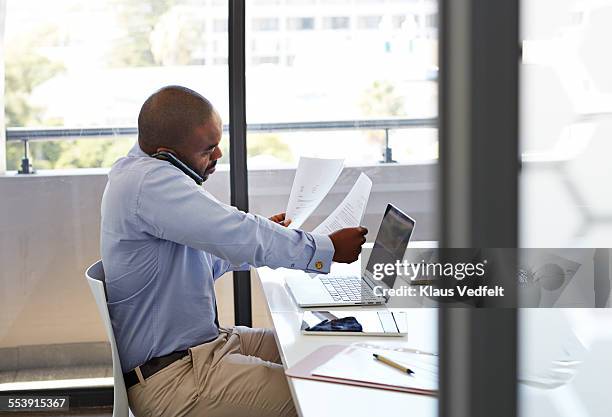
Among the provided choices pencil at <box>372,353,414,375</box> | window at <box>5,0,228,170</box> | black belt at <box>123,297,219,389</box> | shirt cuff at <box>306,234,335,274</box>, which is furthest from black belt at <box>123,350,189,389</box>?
window at <box>5,0,228,170</box>

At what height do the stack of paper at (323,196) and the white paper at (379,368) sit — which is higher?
the stack of paper at (323,196)

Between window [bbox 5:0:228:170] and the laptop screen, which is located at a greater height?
window [bbox 5:0:228:170]

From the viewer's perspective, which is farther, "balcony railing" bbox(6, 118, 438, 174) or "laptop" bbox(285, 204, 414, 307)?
"balcony railing" bbox(6, 118, 438, 174)

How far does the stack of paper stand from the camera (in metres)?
2.39

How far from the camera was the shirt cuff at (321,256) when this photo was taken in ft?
7.30

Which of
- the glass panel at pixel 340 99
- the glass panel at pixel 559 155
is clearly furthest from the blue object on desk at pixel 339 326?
the glass panel at pixel 340 99

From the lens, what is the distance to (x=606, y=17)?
2.16 ft

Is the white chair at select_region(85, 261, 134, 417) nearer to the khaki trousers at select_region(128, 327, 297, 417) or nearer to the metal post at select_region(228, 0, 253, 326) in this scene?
the khaki trousers at select_region(128, 327, 297, 417)

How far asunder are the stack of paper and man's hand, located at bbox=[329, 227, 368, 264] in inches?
4.7

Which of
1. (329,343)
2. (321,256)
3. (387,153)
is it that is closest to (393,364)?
(329,343)

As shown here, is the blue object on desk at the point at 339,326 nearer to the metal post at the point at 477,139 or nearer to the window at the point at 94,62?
the metal post at the point at 477,139

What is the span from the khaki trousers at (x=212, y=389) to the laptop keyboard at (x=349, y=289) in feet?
0.81

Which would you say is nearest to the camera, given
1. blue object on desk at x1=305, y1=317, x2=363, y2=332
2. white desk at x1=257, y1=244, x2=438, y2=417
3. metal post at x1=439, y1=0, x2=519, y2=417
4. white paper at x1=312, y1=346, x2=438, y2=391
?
metal post at x1=439, y1=0, x2=519, y2=417

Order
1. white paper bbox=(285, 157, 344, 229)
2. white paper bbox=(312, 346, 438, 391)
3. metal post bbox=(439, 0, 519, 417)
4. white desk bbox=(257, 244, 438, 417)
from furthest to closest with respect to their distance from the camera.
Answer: white paper bbox=(285, 157, 344, 229), white paper bbox=(312, 346, 438, 391), white desk bbox=(257, 244, 438, 417), metal post bbox=(439, 0, 519, 417)
